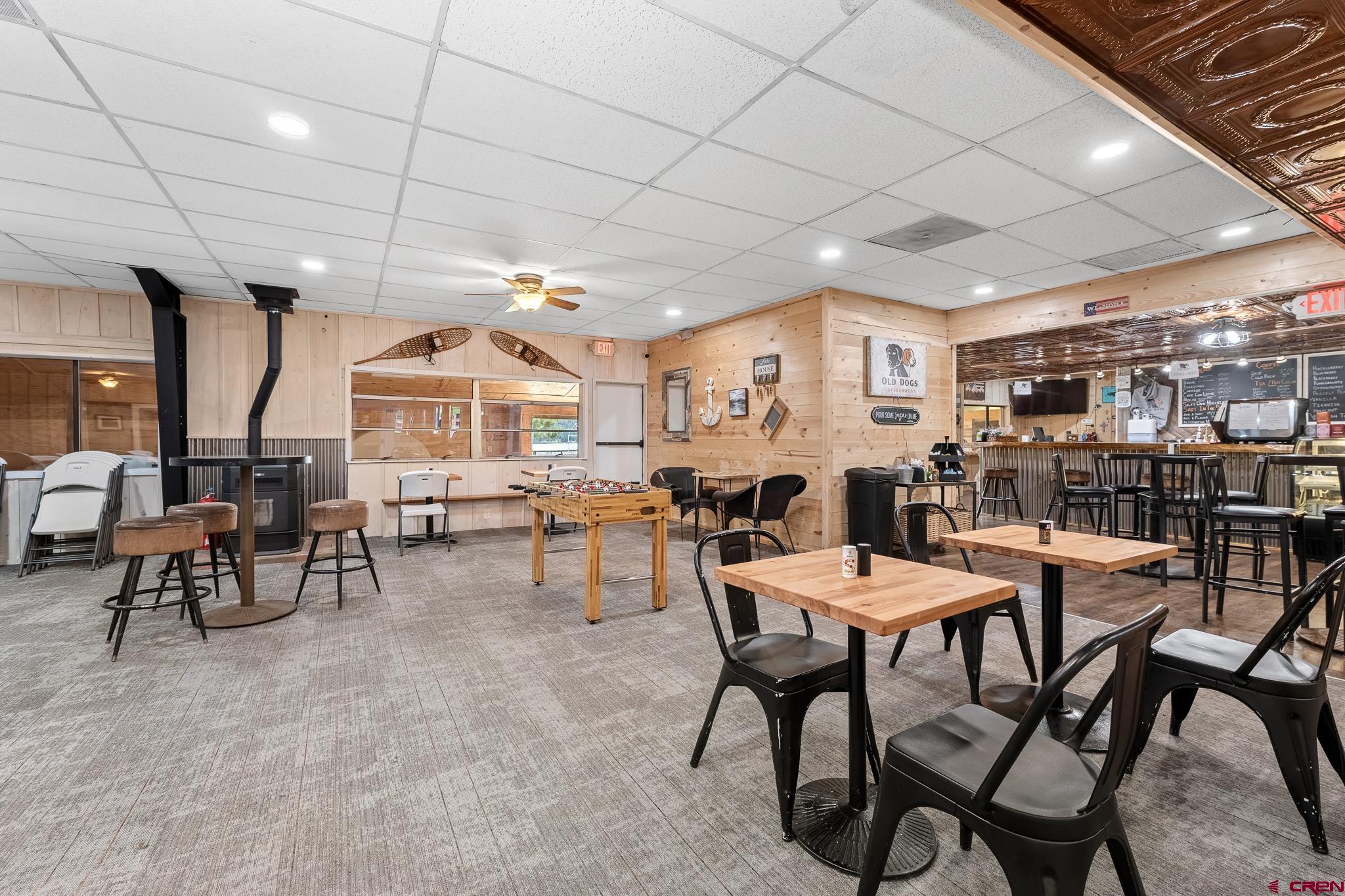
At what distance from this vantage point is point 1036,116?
2879 mm

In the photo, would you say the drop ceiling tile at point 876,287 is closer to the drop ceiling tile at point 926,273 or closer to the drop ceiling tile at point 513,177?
the drop ceiling tile at point 926,273

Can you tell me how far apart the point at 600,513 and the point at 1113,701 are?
3246mm

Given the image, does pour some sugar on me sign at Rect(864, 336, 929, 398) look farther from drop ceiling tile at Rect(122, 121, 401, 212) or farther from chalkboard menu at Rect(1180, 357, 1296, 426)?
chalkboard menu at Rect(1180, 357, 1296, 426)

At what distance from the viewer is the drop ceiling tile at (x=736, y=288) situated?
583cm

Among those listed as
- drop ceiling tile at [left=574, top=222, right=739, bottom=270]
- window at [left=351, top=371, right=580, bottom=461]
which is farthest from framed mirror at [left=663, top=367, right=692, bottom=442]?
drop ceiling tile at [left=574, top=222, right=739, bottom=270]

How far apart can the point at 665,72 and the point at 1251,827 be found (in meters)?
3.46

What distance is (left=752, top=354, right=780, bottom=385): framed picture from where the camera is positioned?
22.5 feet

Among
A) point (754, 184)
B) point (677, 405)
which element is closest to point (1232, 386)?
point (677, 405)

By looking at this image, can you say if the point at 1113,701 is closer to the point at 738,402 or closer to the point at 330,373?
the point at 738,402

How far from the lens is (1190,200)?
12.6 ft

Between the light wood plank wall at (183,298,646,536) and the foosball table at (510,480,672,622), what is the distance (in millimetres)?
3560

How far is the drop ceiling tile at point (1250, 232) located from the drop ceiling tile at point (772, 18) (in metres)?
3.93

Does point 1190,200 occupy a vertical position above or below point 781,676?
above

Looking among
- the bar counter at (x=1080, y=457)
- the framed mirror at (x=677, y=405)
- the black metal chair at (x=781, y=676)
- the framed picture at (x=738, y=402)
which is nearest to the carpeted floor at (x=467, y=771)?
the black metal chair at (x=781, y=676)
